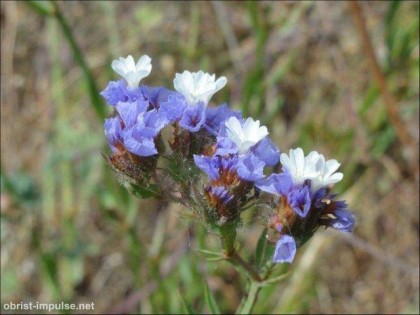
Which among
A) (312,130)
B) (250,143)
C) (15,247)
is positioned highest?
(250,143)

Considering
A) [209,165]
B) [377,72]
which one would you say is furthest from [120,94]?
[377,72]

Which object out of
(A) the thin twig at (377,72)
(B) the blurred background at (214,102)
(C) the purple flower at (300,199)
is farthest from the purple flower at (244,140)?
(A) the thin twig at (377,72)

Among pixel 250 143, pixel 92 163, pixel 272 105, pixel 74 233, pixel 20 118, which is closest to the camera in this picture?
pixel 250 143

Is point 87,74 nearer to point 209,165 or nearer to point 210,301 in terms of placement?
point 210,301

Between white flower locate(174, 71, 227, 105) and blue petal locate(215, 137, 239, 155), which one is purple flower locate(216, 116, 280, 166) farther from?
white flower locate(174, 71, 227, 105)

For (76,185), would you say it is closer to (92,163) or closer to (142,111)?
(92,163)

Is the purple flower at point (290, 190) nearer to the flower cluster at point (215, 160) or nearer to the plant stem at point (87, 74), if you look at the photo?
the flower cluster at point (215, 160)

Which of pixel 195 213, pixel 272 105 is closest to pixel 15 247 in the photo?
pixel 272 105
